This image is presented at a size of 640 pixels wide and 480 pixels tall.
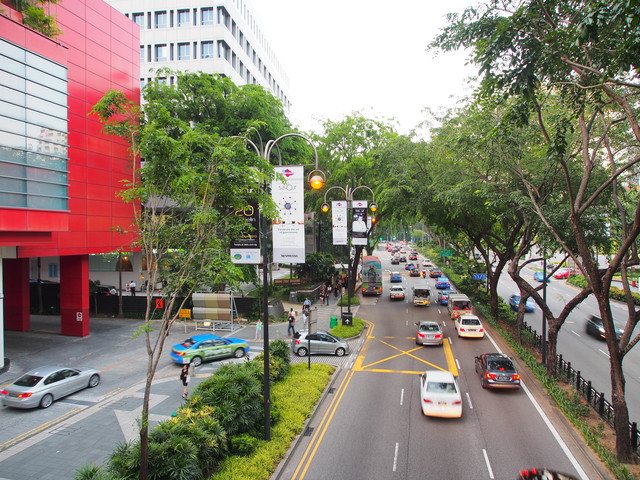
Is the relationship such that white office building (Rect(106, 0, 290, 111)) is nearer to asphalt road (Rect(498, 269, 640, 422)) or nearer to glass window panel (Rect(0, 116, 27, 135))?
glass window panel (Rect(0, 116, 27, 135))

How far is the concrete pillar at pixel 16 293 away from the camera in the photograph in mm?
26422

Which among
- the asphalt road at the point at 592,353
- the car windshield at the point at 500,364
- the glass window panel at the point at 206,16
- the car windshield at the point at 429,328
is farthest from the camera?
the glass window panel at the point at 206,16

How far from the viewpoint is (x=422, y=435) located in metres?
12.8

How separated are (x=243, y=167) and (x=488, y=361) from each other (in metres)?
13.4

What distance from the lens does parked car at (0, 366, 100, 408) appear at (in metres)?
14.6

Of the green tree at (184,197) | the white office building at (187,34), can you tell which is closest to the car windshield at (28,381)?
the green tree at (184,197)

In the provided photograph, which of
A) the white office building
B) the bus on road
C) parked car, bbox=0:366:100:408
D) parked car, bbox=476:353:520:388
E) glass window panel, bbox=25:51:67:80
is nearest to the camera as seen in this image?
parked car, bbox=0:366:100:408

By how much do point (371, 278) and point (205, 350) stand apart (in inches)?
1076

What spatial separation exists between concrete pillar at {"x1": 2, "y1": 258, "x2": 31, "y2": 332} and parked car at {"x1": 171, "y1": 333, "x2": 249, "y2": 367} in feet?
45.0

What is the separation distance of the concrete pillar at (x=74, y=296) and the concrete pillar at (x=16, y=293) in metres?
2.64

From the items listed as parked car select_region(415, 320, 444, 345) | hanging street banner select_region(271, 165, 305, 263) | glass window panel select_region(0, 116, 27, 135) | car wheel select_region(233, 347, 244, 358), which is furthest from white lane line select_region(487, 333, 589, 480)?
glass window panel select_region(0, 116, 27, 135)

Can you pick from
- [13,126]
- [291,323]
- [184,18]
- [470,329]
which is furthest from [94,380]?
[184,18]

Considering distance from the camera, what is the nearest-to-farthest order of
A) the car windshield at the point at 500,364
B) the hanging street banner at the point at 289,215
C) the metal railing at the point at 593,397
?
1. the metal railing at the point at 593,397
2. the hanging street banner at the point at 289,215
3. the car windshield at the point at 500,364

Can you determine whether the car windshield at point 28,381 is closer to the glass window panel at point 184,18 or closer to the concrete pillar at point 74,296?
the concrete pillar at point 74,296
